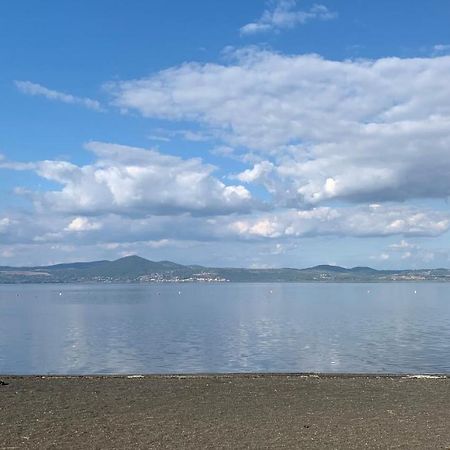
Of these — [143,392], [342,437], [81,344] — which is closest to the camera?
[342,437]

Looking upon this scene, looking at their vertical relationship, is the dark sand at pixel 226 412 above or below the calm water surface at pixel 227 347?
above

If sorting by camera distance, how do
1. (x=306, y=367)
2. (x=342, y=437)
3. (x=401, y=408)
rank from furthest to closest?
(x=306, y=367) < (x=401, y=408) < (x=342, y=437)

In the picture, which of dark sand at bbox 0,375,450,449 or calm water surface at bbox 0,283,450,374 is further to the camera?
calm water surface at bbox 0,283,450,374

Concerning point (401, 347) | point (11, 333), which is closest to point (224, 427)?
point (401, 347)

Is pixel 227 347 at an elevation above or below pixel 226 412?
below

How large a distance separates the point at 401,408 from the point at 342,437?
4994mm

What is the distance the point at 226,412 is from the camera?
1880cm

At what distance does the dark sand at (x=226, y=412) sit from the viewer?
1512cm

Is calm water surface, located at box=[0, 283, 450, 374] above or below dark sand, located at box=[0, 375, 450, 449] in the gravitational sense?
below

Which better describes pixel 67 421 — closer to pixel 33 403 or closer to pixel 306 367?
pixel 33 403

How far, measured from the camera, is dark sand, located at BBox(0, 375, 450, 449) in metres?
15.1

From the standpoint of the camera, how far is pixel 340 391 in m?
22.9

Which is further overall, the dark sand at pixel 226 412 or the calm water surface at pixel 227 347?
the calm water surface at pixel 227 347

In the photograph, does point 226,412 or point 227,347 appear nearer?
point 226,412
